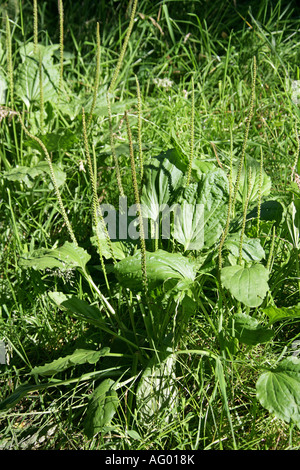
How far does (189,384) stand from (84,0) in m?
2.21

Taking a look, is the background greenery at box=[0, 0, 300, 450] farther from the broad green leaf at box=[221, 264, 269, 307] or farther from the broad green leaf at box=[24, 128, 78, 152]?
the broad green leaf at box=[221, 264, 269, 307]

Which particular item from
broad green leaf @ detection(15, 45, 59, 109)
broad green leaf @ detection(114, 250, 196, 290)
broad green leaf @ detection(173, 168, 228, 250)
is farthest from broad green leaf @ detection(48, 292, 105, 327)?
broad green leaf @ detection(15, 45, 59, 109)

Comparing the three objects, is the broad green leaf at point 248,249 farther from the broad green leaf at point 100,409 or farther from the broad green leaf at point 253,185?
the broad green leaf at point 100,409

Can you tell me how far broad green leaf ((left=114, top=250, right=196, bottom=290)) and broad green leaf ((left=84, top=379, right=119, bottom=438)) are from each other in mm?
279

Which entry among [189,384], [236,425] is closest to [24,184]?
[189,384]

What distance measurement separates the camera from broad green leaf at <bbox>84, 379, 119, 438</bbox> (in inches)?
51.8

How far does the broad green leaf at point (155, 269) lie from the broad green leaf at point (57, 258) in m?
0.20

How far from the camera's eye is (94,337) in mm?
1654

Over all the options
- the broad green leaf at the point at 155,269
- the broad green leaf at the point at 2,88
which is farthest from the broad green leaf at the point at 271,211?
the broad green leaf at the point at 2,88

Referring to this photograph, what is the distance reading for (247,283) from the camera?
4.23ft

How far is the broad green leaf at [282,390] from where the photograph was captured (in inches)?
47.8

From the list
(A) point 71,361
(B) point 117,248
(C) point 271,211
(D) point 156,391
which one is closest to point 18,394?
(A) point 71,361

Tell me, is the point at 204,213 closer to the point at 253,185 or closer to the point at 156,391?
the point at 253,185

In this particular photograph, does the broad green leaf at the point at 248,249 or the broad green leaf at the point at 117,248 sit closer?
the broad green leaf at the point at 248,249
